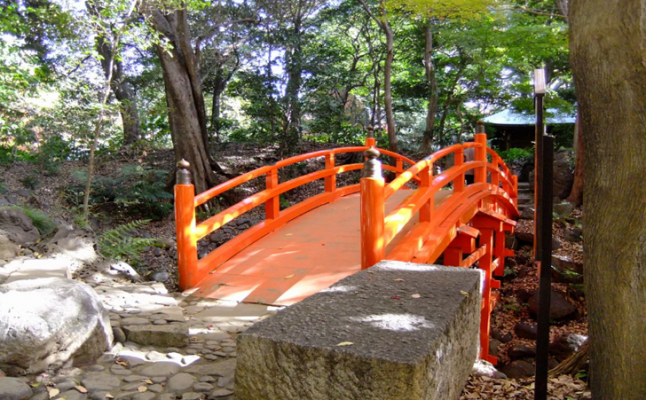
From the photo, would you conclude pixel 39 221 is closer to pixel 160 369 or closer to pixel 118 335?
pixel 118 335

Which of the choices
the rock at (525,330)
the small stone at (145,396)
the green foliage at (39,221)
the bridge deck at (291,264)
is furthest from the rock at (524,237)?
the small stone at (145,396)

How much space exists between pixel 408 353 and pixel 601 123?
1544 millimetres

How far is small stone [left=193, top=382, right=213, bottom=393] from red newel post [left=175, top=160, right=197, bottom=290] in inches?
85.2

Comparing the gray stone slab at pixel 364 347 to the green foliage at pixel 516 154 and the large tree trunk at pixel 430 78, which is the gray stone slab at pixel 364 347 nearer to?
the large tree trunk at pixel 430 78

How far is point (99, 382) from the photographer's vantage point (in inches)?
108

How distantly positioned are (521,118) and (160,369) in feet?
57.3

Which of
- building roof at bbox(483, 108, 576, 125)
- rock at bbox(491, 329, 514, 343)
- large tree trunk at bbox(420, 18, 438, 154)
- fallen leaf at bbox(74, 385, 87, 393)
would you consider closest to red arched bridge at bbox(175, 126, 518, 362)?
rock at bbox(491, 329, 514, 343)

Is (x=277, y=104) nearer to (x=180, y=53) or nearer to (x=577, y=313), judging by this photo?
(x=180, y=53)

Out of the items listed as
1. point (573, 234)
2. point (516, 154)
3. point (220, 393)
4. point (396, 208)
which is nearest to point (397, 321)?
point (220, 393)

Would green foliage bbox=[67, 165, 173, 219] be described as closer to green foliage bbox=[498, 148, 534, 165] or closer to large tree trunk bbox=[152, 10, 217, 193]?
large tree trunk bbox=[152, 10, 217, 193]

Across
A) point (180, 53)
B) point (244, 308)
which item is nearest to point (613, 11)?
point (244, 308)

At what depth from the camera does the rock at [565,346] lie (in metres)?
6.94

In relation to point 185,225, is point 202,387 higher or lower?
lower

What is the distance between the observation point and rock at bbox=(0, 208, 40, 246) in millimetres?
5620
